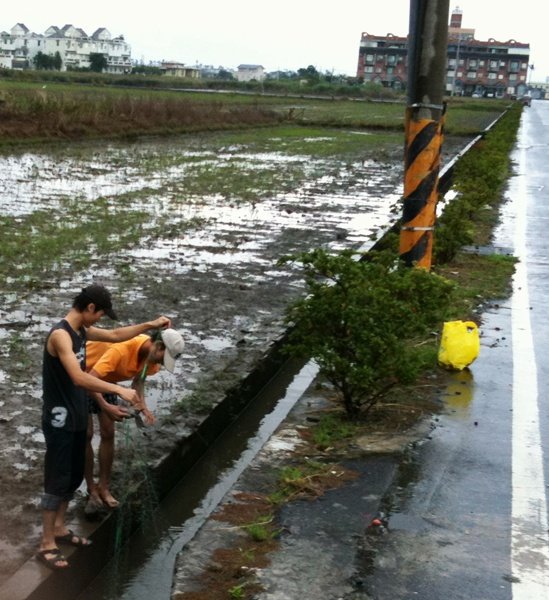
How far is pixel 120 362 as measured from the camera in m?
5.08

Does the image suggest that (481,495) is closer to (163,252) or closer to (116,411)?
(116,411)

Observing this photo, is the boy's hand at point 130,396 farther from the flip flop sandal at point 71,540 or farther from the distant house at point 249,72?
the distant house at point 249,72

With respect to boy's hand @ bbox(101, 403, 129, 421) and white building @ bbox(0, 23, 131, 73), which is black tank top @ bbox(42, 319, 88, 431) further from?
white building @ bbox(0, 23, 131, 73)

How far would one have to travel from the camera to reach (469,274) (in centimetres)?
1227

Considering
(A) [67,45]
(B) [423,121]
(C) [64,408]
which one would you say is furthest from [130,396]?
(A) [67,45]

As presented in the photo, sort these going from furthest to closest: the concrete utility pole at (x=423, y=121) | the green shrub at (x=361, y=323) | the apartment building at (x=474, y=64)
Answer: the apartment building at (x=474, y=64), the concrete utility pole at (x=423, y=121), the green shrub at (x=361, y=323)

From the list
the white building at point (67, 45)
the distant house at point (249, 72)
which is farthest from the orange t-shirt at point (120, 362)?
the distant house at point (249, 72)

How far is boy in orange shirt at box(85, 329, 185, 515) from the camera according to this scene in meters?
4.82

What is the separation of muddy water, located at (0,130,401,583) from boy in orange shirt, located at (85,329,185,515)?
0.58 ft

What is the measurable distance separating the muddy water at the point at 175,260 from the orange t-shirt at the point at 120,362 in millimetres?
770

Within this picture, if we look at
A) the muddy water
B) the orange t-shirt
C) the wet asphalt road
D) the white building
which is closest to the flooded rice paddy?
the muddy water

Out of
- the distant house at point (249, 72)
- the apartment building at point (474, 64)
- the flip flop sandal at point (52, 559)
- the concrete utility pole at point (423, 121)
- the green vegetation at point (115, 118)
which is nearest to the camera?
the flip flop sandal at point (52, 559)

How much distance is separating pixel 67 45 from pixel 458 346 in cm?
16618

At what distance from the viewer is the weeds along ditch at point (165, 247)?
680 centimetres
